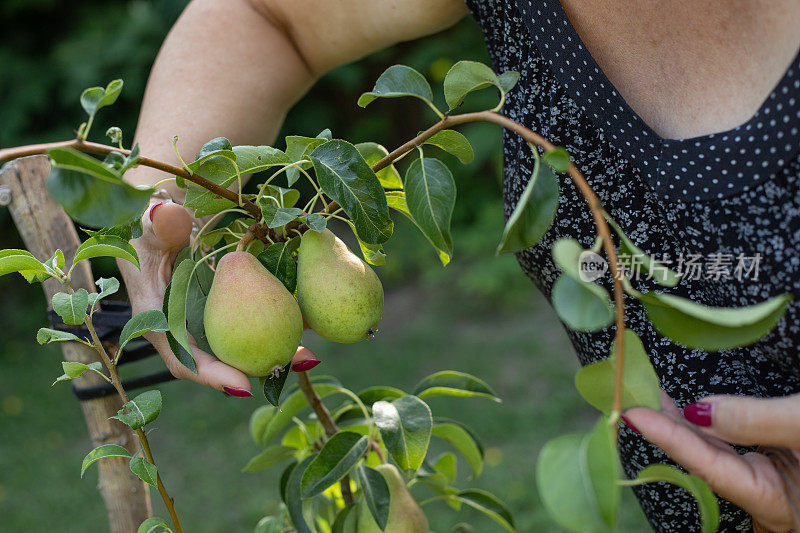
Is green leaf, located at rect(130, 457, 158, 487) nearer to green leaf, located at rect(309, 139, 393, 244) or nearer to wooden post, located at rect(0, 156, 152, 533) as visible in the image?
wooden post, located at rect(0, 156, 152, 533)

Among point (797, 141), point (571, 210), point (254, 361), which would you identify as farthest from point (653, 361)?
point (254, 361)

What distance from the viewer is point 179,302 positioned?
63cm

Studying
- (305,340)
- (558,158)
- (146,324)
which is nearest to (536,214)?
→ (558,158)

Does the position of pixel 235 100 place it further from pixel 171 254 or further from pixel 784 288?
pixel 784 288

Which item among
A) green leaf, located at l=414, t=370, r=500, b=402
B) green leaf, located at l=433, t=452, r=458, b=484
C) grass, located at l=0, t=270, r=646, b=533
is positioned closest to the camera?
green leaf, located at l=414, t=370, r=500, b=402

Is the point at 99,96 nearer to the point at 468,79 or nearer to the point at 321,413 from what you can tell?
the point at 468,79

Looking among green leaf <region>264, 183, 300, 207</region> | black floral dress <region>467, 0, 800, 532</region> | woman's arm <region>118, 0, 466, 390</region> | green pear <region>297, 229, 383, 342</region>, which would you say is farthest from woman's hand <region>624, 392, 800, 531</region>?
woman's arm <region>118, 0, 466, 390</region>

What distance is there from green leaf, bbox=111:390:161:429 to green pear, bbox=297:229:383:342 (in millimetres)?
163

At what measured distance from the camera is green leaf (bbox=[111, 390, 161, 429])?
0.64 metres

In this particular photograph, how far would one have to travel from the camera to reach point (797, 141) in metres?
0.58

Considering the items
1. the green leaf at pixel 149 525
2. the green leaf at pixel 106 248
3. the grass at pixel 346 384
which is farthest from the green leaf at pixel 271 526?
the grass at pixel 346 384

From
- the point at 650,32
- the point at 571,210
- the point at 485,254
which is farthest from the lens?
the point at 485,254

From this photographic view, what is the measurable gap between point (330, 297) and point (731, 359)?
43 centimetres

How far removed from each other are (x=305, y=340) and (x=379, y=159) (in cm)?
227
